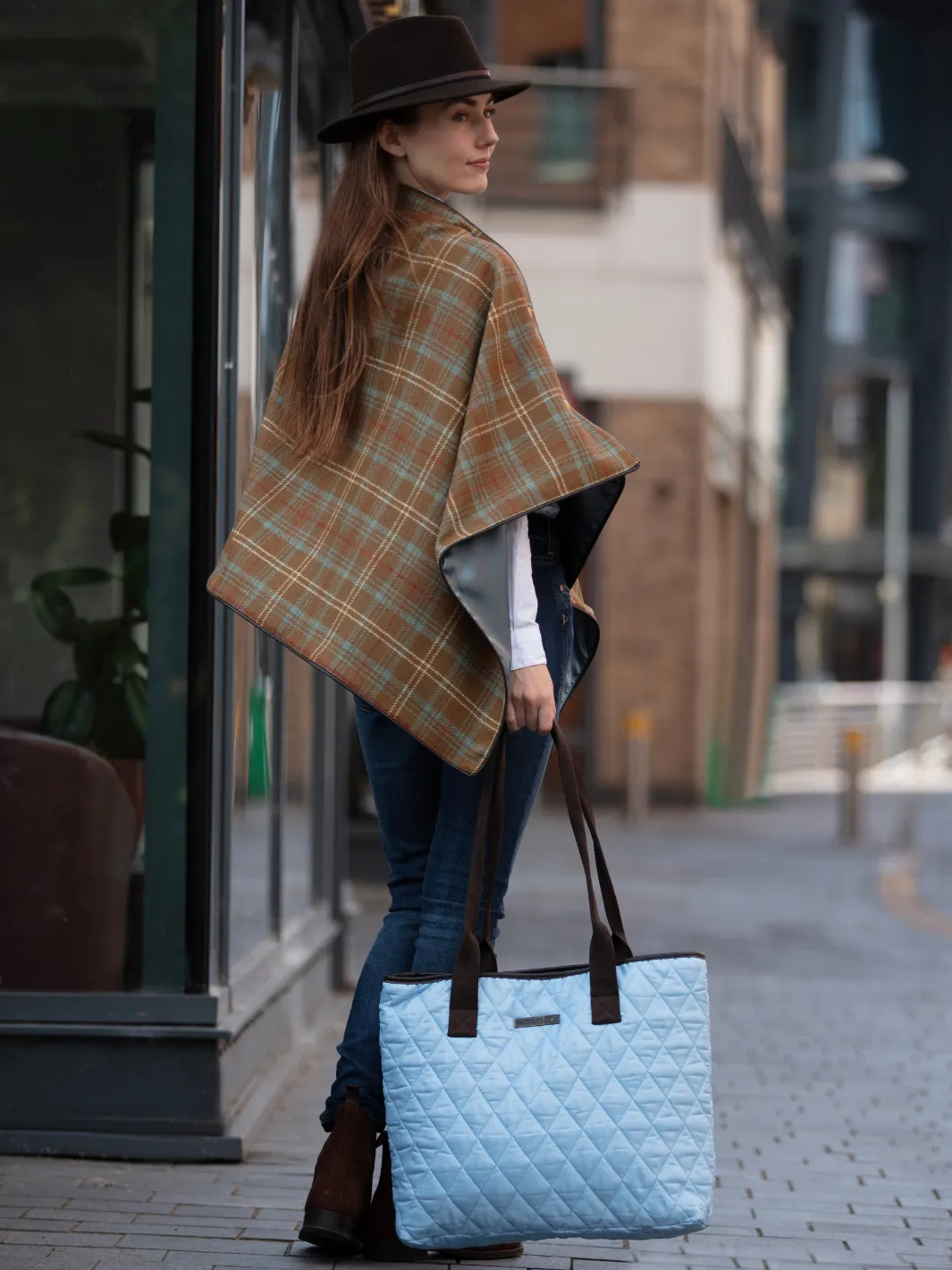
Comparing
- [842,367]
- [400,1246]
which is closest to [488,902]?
[400,1246]

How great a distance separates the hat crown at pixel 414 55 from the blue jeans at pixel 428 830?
2.40ft

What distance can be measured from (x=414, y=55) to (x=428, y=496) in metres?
0.72

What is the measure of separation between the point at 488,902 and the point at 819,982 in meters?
4.38

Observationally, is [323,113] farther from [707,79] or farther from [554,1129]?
[707,79]

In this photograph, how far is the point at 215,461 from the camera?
405 cm

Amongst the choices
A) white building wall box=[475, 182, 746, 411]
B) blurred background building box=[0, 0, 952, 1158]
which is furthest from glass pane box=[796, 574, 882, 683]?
blurred background building box=[0, 0, 952, 1158]

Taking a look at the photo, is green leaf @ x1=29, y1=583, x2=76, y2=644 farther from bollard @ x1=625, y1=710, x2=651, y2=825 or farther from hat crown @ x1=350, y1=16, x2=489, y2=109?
bollard @ x1=625, y1=710, x2=651, y2=825

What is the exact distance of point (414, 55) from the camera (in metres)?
3.14

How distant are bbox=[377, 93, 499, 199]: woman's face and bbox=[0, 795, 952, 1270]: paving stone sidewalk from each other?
6.01ft

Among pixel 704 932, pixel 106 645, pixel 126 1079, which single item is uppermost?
pixel 106 645

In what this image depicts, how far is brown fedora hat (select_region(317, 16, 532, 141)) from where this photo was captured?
312 centimetres

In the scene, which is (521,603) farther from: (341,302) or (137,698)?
(137,698)

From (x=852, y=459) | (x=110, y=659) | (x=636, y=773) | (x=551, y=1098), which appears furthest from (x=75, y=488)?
(x=852, y=459)

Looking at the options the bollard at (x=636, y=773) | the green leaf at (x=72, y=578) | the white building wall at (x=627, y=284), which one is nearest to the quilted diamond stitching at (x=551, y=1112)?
the green leaf at (x=72, y=578)
